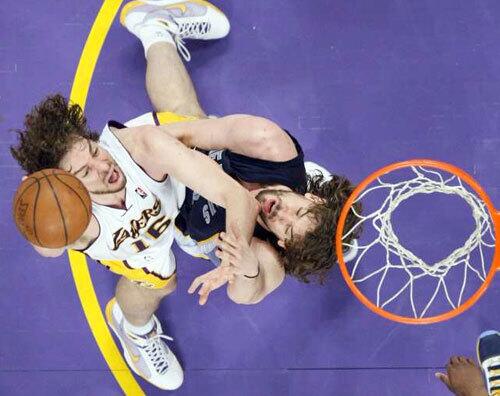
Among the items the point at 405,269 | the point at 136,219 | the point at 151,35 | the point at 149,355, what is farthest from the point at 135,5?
the point at 405,269

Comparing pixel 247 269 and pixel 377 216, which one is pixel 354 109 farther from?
pixel 247 269

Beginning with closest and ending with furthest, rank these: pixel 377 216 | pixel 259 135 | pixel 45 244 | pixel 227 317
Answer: pixel 45 244, pixel 259 135, pixel 377 216, pixel 227 317

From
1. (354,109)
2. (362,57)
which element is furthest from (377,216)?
(362,57)

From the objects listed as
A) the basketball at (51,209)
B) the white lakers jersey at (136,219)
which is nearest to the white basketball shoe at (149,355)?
the white lakers jersey at (136,219)

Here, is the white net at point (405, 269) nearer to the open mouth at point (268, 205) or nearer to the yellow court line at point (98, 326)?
the open mouth at point (268, 205)

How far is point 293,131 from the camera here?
417 centimetres

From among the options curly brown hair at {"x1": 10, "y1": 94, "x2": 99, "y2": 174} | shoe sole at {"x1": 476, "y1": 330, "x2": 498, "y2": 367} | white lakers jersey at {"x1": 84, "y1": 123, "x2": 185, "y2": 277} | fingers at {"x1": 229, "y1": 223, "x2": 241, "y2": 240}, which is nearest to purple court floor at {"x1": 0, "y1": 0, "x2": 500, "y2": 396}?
shoe sole at {"x1": 476, "y1": 330, "x2": 498, "y2": 367}

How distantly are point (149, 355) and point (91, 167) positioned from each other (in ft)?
4.91

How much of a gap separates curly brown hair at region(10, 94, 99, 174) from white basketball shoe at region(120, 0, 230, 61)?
1.18 metres

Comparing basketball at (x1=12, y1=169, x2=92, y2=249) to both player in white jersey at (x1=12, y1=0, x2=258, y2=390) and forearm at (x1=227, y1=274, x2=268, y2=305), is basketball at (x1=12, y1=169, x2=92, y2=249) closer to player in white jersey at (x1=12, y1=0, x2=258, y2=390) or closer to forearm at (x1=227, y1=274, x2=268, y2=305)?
player in white jersey at (x1=12, y1=0, x2=258, y2=390)

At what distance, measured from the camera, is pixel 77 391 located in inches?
160

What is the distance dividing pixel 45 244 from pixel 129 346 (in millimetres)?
1492

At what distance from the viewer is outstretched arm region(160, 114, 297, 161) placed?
10.6 ft

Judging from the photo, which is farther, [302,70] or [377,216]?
[302,70]
